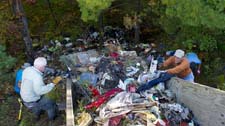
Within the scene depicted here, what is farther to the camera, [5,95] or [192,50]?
[192,50]

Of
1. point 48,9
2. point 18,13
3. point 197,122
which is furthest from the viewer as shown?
Result: point 48,9

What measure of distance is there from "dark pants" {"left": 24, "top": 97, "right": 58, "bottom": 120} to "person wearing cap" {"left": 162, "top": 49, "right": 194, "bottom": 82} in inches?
93.5

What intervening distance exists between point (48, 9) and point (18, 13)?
129 inches

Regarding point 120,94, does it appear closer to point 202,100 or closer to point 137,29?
point 202,100

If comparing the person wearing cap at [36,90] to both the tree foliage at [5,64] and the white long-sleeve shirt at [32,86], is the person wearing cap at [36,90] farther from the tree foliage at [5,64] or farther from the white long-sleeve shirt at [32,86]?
the tree foliage at [5,64]

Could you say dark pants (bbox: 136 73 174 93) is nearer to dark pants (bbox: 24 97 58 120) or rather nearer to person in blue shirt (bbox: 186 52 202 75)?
person in blue shirt (bbox: 186 52 202 75)

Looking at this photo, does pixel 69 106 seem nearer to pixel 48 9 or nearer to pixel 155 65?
pixel 155 65

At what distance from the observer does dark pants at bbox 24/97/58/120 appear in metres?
7.30

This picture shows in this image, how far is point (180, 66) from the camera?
7629 millimetres

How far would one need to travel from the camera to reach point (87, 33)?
Result: 37.0 ft

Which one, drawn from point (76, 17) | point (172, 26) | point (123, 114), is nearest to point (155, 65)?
point (172, 26)

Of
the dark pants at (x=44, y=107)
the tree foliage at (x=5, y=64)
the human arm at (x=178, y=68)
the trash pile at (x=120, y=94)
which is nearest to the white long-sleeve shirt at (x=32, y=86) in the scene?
the dark pants at (x=44, y=107)

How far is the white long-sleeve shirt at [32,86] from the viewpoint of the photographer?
7062 mm

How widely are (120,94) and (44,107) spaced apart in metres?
1.54
